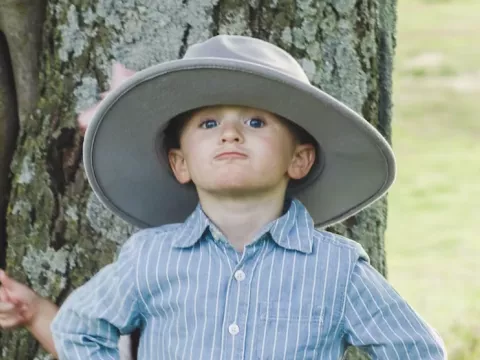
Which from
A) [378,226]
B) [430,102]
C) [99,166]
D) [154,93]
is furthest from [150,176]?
[430,102]

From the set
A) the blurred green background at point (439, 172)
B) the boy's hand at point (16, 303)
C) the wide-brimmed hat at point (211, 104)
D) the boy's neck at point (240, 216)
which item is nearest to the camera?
the wide-brimmed hat at point (211, 104)

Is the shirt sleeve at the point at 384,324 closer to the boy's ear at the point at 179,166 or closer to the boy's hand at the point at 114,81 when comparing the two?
the boy's ear at the point at 179,166

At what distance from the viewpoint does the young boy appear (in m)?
2.08

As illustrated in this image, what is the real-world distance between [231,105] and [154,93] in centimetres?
15

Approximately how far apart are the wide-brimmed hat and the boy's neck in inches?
7.2

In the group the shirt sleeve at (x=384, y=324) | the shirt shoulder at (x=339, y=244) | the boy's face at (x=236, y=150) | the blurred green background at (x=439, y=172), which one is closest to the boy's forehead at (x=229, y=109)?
the boy's face at (x=236, y=150)

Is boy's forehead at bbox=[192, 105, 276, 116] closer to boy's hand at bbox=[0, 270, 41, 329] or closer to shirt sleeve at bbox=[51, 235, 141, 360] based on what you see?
shirt sleeve at bbox=[51, 235, 141, 360]

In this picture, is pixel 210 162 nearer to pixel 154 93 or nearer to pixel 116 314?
pixel 154 93

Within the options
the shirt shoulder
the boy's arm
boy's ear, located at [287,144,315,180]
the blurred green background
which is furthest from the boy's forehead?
the blurred green background

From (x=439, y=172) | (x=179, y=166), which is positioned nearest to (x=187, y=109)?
(x=179, y=166)

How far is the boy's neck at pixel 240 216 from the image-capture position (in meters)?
2.17

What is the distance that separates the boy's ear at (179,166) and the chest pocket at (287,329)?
34 centimetres

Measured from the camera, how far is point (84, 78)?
8.43 ft

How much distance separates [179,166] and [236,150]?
0.74 feet
